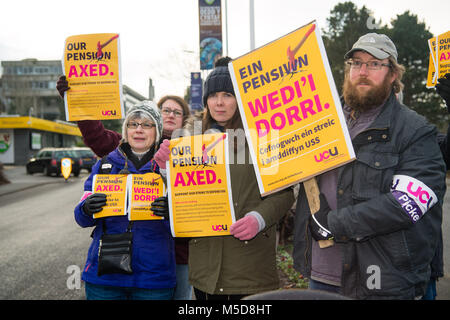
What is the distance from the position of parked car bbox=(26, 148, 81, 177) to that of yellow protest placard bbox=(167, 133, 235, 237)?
75.5ft

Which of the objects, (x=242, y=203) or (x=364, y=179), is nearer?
(x=364, y=179)

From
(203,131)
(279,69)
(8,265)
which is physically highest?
(279,69)

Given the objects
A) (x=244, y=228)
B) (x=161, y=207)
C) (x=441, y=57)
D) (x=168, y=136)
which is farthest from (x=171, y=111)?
(x=441, y=57)

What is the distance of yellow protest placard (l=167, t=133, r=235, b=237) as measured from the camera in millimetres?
2133

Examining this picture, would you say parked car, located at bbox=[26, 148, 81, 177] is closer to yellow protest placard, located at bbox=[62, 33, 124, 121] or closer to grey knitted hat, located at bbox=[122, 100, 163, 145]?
yellow protest placard, located at bbox=[62, 33, 124, 121]

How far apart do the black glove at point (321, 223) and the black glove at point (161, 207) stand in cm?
94

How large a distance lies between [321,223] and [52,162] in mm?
24688

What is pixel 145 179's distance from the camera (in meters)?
2.43

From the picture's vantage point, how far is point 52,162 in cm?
2345

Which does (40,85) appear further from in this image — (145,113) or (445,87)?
(445,87)

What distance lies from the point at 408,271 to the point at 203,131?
1.48 metres

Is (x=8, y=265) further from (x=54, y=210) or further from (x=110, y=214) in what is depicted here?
(x=54, y=210)

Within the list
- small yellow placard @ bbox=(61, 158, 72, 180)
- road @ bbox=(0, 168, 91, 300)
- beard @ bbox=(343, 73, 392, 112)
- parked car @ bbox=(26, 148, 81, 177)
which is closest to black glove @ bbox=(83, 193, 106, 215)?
road @ bbox=(0, 168, 91, 300)

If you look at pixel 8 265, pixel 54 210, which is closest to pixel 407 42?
pixel 54 210
